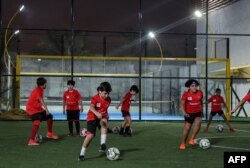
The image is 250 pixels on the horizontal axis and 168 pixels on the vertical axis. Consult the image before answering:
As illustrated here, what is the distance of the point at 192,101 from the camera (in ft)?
42.9

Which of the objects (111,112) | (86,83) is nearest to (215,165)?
(86,83)

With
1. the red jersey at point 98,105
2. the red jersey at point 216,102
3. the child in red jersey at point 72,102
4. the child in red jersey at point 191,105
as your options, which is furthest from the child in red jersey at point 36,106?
the red jersey at point 216,102

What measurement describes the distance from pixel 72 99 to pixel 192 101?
5.28 meters

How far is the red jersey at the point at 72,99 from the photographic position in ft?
55.0

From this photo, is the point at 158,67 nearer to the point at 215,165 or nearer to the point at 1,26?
the point at 1,26

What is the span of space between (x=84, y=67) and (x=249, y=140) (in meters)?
17.1

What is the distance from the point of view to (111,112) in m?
33.9

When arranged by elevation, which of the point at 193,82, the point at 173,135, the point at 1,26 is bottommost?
the point at 173,135

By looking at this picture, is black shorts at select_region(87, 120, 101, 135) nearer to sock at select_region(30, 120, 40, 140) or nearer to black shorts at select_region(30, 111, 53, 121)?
sock at select_region(30, 120, 40, 140)

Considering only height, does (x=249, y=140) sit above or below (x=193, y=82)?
below

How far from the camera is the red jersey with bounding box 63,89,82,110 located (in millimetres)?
16766

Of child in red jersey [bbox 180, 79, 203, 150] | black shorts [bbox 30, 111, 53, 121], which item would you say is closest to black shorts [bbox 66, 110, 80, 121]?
black shorts [bbox 30, 111, 53, 121]

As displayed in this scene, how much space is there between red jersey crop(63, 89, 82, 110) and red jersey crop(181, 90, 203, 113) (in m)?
5.00

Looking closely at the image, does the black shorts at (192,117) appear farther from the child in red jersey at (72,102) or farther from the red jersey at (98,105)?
the child in red jersey at (72,102)
